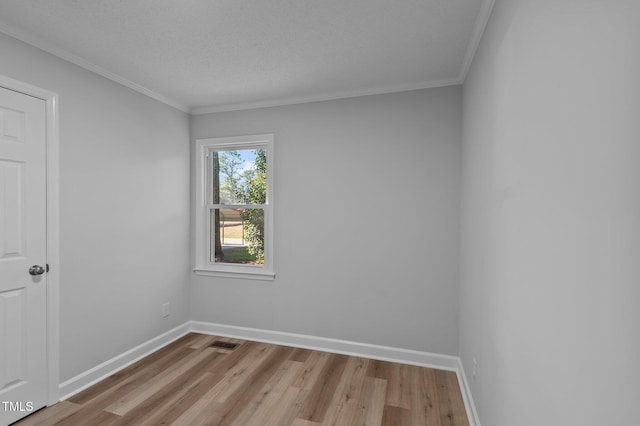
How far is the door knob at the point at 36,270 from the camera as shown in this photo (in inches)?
85.0

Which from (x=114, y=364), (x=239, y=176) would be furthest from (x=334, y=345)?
(x=239, y=176)

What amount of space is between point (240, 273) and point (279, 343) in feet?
2.85

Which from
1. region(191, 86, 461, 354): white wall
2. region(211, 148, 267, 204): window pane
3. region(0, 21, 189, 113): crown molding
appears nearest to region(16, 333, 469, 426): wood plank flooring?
region(191, 86, 461, 354): white wall

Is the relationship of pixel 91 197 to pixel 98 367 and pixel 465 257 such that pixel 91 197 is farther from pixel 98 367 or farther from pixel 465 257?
pixel 465 257

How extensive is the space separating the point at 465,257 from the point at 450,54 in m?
1.59

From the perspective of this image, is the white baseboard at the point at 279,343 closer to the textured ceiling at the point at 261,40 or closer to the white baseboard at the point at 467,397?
the white baseboard at the point at 467,397

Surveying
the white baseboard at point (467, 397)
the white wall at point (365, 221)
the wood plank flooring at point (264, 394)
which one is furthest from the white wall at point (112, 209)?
the white baseboard at point (467, 397)

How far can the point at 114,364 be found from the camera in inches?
108

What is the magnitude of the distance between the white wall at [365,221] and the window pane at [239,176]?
262 mm

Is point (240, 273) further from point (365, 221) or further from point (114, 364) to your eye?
point (365, 221)

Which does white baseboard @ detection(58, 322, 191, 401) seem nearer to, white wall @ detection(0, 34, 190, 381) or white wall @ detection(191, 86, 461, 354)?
white wall @ detection(0, 34, 190, 381)

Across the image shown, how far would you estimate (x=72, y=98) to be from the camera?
94.7 inches

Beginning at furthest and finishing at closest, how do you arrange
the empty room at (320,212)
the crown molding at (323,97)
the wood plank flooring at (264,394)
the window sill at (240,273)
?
the window sill at (240,273)
the crown molding at (323,97)
the wood plank flooring at (264,394)
the empty room at (320,212)

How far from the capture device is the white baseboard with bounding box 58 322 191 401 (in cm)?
239
